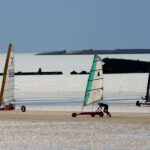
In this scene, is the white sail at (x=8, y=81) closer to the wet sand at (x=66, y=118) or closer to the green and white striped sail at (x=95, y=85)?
the wet sand at (x=66, y=118)

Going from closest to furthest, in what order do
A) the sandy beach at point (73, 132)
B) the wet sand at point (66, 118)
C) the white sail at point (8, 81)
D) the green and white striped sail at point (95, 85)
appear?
the sandy beach at point (73, 132)
the wet sand at point (66, 118)
the green and white striped sail at point (95, 85)
the white sail at point (8, 81)

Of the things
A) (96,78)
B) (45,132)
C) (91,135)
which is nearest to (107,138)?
(91,135)

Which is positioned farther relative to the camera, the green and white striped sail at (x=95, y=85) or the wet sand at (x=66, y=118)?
the green and white striped sail at (x=95, y=85)

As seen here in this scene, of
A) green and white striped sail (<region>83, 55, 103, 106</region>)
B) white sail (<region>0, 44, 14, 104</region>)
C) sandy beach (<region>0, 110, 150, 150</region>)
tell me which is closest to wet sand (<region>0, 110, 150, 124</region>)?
sandy beach (<region>0, 110, 150, 150</region>)

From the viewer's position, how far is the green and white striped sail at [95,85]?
140 ft

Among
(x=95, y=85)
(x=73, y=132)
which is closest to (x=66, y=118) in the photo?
(x=95, y=85)

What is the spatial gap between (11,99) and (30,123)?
9429 millimetres

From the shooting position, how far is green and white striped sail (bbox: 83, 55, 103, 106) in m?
42.7

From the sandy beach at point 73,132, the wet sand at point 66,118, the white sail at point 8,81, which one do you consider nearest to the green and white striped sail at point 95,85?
the wet sand at point 66,118

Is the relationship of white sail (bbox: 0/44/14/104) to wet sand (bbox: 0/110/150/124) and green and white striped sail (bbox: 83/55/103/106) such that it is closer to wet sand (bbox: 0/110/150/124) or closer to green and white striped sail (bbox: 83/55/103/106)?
wet sand (bbox: 0/110/150/124)

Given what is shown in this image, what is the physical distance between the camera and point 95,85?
43.0 metres

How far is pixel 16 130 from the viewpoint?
34.9m

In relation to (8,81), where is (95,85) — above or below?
below

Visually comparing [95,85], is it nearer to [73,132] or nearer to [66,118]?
[66,118]
